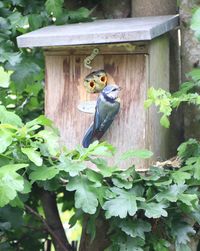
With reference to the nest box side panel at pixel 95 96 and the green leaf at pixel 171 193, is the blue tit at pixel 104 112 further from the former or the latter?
the green leaf at pixel 171 193

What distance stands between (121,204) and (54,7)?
0.84 metres

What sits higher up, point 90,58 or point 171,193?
point 90,58

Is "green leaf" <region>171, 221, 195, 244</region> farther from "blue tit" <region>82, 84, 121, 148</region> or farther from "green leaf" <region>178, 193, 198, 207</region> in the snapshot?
"blue tit" <region>82, 84, 121, 148</region>

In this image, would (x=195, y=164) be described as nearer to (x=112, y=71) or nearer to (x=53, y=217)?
(x=112, y=71)

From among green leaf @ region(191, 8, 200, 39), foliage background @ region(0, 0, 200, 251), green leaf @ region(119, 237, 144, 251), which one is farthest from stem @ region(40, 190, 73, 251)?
green leaf @ region(191, 8, 200, 39)

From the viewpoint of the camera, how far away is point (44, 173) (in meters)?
1.80

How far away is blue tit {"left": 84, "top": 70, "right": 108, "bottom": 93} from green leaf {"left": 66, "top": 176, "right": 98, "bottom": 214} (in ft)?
1.35

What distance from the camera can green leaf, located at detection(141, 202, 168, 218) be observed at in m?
1.88

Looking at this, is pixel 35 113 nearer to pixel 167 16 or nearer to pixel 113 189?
pixel 167 16

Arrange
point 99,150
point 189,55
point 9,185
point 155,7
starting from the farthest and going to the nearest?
1. point 155,7
2. point 189,55
3. point 99,150
4. point 9,185

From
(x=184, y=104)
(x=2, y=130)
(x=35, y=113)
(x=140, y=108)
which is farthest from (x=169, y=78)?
(x=2, y=130)

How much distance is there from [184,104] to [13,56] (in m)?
0.64

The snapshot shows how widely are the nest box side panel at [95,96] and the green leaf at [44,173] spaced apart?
362mm

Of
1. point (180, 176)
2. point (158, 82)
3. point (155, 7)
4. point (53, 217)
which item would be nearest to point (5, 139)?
point (180, 176)
